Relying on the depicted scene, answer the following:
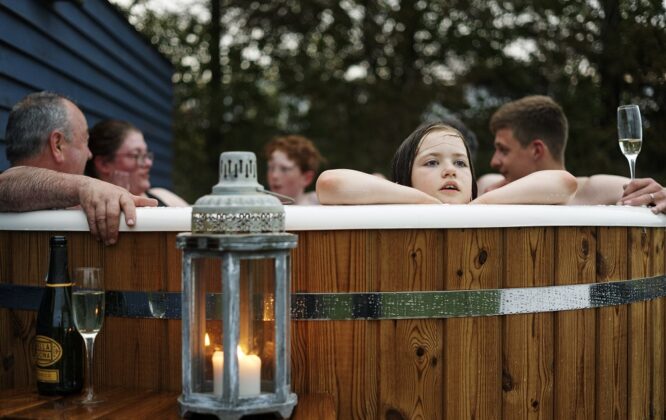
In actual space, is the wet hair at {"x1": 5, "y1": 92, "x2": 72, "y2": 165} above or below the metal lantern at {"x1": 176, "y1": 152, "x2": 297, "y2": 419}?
above

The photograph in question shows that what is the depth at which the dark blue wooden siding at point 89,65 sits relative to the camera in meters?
3.42

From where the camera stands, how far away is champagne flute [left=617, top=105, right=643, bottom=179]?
8.11ft

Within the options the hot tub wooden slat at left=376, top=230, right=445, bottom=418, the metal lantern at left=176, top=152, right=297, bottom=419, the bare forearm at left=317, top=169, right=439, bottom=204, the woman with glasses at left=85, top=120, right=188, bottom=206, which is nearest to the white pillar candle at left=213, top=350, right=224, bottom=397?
the metal lantern at left=176, top=152, right=297, bottom=419

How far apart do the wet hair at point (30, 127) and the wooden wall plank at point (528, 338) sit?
1.74 m

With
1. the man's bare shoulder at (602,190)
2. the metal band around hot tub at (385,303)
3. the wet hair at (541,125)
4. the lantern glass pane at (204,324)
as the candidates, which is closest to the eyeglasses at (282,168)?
the wet hair at (541,125)

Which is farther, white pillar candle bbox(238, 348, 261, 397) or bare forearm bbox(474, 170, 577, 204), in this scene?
bare forearm bbox(474, 170, 577, 204)

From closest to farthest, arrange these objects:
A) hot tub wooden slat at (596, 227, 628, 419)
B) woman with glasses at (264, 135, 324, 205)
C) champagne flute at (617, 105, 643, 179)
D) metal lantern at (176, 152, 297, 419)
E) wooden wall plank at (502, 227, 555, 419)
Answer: metal lantern at (176, 152, 297, 419), wooden wall plank at (502, 227, 555, 419), hot tub wooden slat at (596, 227, 628, 419), champagne flute at (617, 105, 643, 179), woman with glasses at (264, 135, 324, 205)

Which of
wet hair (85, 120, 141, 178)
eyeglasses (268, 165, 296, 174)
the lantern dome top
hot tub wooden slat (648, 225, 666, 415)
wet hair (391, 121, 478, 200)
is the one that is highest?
wet hair (85, 120, 141, 178)

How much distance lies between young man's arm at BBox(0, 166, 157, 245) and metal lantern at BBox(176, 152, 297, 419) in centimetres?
39

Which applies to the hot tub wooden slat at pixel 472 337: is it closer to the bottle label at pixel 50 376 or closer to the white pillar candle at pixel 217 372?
the white pillar candle at pixel 217 372

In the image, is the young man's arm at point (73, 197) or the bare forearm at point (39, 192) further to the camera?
the bare forearm at point (39, 192)

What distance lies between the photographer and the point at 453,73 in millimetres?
10281

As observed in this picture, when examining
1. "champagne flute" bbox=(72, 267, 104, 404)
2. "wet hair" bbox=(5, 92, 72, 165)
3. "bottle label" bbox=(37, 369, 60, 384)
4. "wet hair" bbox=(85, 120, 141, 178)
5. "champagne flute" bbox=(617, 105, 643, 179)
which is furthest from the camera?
"wet hair" bbox=(85, 120, 141, 178)

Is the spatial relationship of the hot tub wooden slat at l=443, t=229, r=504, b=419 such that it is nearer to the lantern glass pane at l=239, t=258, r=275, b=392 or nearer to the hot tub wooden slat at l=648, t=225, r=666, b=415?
the lantern glass pane at l=239, t=258, r=275, b=392
